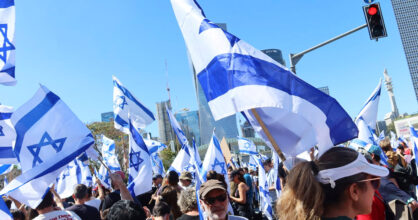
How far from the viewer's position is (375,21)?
A: 29.2 ft

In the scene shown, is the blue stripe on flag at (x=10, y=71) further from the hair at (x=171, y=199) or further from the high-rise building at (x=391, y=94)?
the high-rise building at (x=391, y=94)

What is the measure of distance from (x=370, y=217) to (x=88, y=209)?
359 cm

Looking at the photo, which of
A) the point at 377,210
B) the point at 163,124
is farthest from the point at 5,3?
the point at 163,124

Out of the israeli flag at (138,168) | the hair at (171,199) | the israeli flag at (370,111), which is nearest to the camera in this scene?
the hair at (171,199)

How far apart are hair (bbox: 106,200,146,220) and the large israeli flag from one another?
119 cm

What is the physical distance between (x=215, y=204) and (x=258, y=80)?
1448 mm

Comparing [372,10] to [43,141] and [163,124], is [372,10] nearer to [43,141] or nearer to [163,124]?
[43,141]

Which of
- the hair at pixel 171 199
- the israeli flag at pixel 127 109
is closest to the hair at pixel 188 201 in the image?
the hair at pixel 171 199

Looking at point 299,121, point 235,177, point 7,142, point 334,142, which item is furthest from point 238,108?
point 235,177

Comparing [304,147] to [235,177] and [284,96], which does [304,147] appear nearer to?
[284,96]

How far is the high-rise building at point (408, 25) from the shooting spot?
514 feet

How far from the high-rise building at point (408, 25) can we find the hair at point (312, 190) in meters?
177

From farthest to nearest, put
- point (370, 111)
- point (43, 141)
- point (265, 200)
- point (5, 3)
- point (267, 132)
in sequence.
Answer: point (265, 200), point (370, 111), point (5, 3), point (43, 141), point (267, 132)

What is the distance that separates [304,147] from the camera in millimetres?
2535
